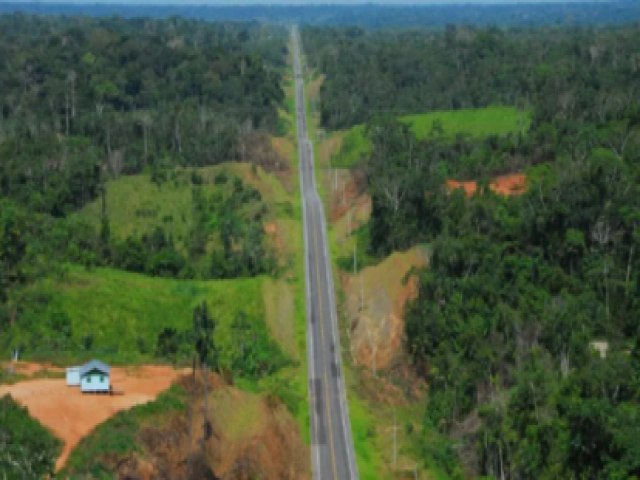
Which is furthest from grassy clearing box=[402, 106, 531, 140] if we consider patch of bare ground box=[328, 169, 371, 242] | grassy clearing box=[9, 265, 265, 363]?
grassy clearing box=[9, 265, 265, 363]

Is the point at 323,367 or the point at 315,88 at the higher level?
the point at 315,88

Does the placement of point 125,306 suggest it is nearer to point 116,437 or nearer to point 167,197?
point 116,437

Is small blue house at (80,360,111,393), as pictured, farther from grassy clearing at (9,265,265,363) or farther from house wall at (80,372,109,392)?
grassy clearing at (9,265,265,363)

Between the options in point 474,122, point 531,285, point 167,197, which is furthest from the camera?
point 474,122

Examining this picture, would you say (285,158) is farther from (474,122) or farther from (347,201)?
(474,122)

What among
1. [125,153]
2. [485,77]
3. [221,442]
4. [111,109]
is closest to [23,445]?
[221,442]

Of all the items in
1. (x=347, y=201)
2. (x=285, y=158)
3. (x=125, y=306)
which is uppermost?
(x=285, y=158)

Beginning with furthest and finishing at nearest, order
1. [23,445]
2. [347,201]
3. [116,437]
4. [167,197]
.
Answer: [347,201]
[167,197]
[116,437]
[23,445]

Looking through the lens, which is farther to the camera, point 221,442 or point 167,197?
point 167,197
